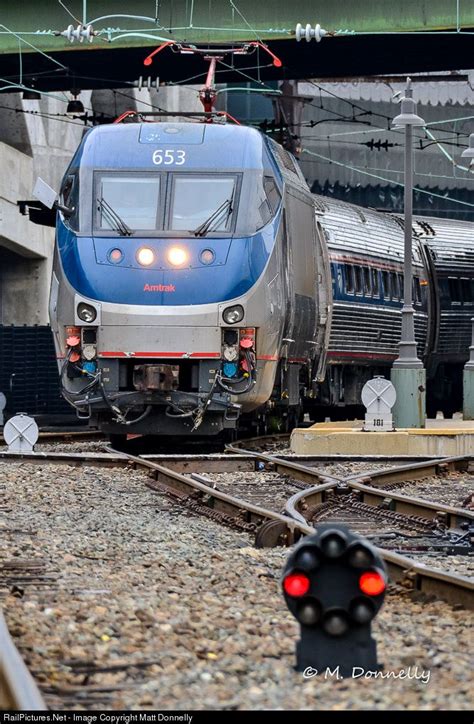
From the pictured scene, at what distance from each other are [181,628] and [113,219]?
36.7 ft

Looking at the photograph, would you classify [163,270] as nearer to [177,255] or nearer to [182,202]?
[177,255]

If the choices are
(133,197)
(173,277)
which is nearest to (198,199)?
(133,197)

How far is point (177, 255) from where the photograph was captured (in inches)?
677

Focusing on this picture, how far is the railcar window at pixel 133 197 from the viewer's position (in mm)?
17516

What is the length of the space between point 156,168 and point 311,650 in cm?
1247

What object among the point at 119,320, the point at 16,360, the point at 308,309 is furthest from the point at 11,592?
the point at 16,360

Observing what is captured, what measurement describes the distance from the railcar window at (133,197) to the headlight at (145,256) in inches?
14.0

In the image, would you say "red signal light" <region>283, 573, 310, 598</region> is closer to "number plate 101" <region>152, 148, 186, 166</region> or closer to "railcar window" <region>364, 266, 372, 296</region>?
"number plate 101" <region>152, 148, 186, 166</region>

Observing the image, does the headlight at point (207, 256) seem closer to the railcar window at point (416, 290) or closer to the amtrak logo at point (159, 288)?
the amtrak logo at point (159, 288)

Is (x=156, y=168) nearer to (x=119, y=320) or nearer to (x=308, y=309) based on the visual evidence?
(x=119, y=320)

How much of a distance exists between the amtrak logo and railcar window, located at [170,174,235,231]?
777 mm

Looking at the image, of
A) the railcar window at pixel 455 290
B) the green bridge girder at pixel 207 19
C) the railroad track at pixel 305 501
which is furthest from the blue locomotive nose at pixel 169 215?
the railcar window at pixel 455 290

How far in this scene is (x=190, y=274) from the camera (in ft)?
56.0

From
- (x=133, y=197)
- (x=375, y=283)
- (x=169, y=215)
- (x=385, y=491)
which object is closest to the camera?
(x=385, y=491)
